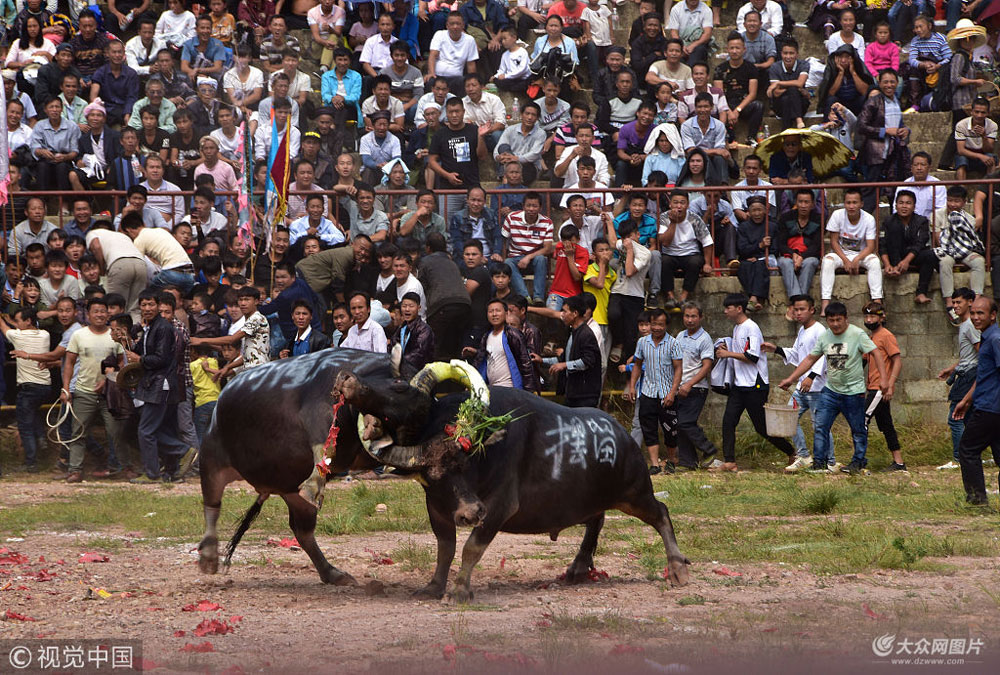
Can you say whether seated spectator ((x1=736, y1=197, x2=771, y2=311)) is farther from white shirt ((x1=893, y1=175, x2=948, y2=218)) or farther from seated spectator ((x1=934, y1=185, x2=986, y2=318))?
seated spectator ((x1=934, y1=185, x2=986, y2=318))

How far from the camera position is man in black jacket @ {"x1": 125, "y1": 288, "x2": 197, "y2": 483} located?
1502cm

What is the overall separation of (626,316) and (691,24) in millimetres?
6285

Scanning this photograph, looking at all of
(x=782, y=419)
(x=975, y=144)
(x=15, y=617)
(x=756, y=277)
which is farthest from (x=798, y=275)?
(x=15, y=617)

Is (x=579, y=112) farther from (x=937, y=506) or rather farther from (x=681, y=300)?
(x=937, y=506)

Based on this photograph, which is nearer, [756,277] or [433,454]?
[433,454]

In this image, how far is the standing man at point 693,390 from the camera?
1559 cm

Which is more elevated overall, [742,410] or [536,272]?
[536,272]

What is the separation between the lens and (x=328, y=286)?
16.2 meters

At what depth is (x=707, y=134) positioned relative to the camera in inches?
710

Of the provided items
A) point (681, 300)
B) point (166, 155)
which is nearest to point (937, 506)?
point (681, 300)

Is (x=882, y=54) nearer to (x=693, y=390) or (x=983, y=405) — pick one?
(x=693, y=390)

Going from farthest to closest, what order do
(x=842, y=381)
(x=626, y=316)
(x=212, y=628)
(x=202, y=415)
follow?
(x=626, y=316), (x=202, y=415), (x=842, y=381), (x=212, y=628)

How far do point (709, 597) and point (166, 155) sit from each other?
12.5 metres

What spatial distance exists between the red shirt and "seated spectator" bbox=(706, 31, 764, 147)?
4430mm
